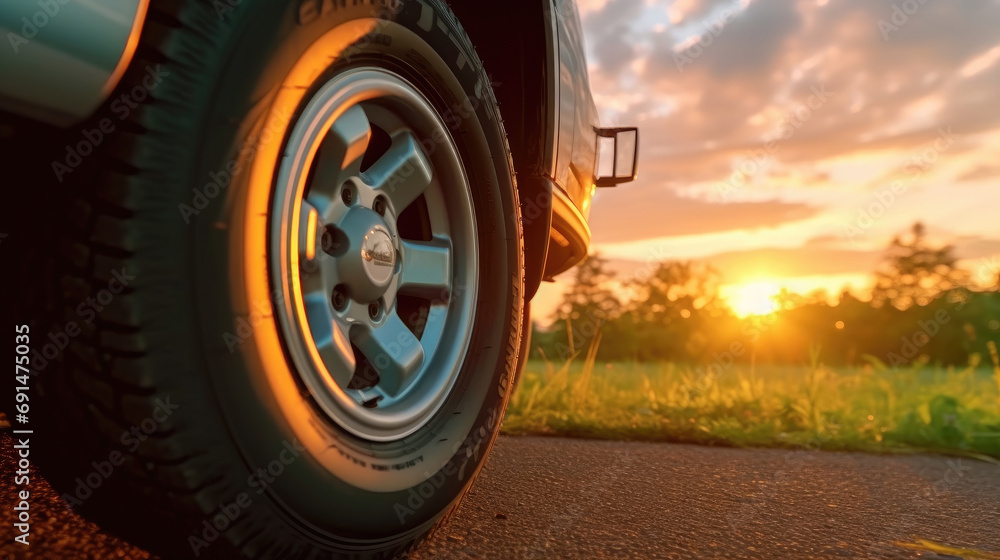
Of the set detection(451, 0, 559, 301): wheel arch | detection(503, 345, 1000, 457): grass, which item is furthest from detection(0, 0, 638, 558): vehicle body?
detection(503, 345, 1000, 457): grass

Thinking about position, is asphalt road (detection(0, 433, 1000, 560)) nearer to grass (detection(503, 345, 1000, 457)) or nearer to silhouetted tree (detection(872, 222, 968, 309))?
grass (detection(503, 345, 1000, 457))

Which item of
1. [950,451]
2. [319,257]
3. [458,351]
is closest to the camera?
[319,257]

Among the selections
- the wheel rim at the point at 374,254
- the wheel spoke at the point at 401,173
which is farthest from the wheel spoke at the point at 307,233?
the wheel spoke at the point at 401,173

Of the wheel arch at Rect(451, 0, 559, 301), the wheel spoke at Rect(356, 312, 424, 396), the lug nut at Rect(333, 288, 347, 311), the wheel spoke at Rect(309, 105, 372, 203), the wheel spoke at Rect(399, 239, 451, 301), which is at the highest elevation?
the wheel arch at Rect(451, 0, 559, 301)

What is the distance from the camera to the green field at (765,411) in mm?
3098

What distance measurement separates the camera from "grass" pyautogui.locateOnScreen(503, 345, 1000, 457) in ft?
10.2

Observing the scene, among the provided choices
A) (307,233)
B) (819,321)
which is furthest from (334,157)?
(819,321)

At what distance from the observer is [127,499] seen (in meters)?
0.96

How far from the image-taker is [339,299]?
4.23ft

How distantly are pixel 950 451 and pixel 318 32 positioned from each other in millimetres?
3143

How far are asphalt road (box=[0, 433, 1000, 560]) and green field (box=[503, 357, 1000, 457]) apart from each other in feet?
1.73

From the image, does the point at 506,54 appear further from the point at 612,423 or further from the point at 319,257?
the point at 612,423

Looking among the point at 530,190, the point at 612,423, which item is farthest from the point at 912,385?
the point at 530,190

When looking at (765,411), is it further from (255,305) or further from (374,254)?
(255,305)
